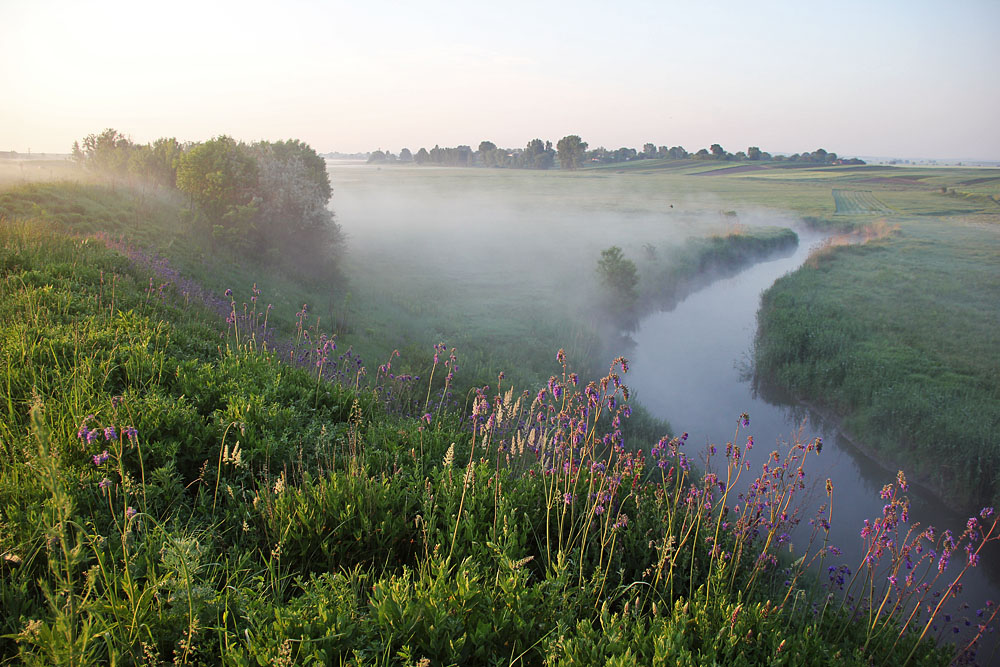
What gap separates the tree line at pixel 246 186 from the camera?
68.6 feet

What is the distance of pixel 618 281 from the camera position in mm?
27797

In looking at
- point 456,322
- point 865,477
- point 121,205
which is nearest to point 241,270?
point 121,205

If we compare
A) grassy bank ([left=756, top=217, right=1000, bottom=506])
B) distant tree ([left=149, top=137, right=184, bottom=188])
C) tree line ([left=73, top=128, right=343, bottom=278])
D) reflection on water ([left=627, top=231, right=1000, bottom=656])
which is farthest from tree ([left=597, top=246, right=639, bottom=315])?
distant tree ([left=149, top=137, right=184, bottom=188])

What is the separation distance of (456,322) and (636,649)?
748 inches

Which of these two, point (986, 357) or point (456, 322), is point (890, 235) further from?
point (456, 322)

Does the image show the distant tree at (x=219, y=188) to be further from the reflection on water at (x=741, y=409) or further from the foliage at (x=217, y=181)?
the reflection on water at (x=741, y=409)

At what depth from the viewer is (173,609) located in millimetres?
2428

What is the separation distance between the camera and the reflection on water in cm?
1148

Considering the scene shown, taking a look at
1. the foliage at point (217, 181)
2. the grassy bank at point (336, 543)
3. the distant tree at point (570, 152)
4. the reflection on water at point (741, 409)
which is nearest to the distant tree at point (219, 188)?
the foliage at point (217, 181)

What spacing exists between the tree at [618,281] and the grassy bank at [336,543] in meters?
23.2

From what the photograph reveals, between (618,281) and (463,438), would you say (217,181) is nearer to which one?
(618,281)

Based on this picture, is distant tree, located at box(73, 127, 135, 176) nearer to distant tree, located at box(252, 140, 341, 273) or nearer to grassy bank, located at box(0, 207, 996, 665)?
distant tree, located at box(252, 140, 341, 273)

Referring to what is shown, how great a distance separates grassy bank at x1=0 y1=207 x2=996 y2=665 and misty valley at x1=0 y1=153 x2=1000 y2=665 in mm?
31

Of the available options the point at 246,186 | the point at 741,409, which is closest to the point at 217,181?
the point at 246,186
